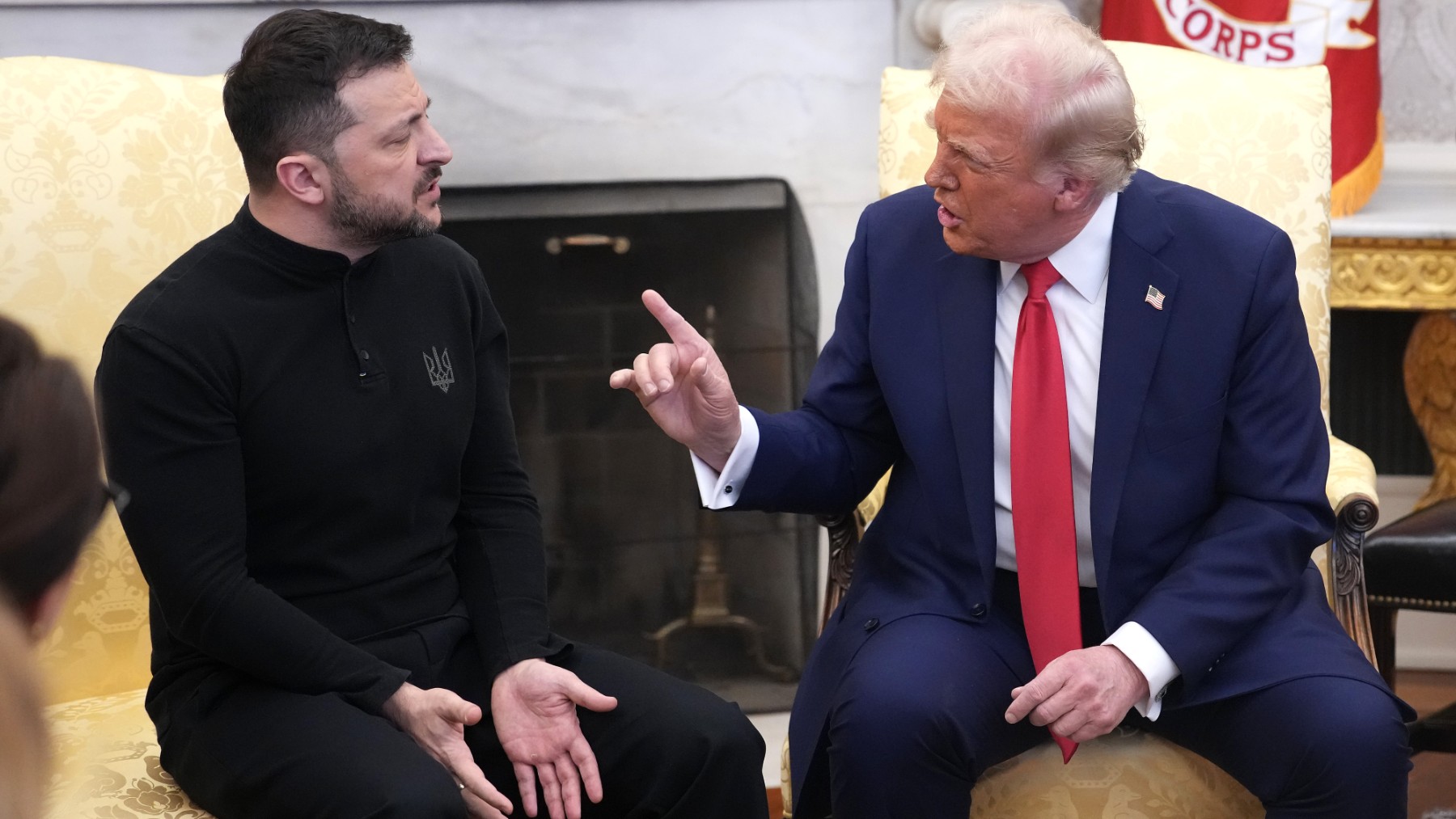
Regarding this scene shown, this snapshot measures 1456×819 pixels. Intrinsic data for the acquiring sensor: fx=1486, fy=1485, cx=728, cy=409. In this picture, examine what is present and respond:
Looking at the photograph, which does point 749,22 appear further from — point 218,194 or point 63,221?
point 63,221

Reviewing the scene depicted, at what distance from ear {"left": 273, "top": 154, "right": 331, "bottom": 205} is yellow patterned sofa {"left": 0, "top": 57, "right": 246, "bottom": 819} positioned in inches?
15.5

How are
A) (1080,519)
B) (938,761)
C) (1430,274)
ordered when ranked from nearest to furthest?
(938,761), (1080,519), (1430,274)

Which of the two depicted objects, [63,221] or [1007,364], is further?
[63,221]

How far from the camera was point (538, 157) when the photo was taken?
2.85 m

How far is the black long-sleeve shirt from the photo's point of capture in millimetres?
1582

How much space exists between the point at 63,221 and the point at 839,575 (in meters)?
1.13

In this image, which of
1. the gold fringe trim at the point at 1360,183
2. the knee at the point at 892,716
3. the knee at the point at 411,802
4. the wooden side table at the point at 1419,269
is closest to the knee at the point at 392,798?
the knee at the point at 411,802

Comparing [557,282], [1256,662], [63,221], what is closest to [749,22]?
[557,282]

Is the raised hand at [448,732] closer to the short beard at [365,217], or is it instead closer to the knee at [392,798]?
the knee at [392,798]

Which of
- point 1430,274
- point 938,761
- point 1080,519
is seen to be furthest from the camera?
point 1430,274

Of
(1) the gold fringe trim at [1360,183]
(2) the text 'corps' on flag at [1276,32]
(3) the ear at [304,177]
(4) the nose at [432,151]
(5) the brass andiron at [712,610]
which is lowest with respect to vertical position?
(5) the brass andiron at [712,610]

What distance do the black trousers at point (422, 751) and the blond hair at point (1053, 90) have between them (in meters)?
0.76

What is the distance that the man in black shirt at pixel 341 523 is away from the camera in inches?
62.0

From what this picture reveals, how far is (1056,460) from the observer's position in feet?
5.70
